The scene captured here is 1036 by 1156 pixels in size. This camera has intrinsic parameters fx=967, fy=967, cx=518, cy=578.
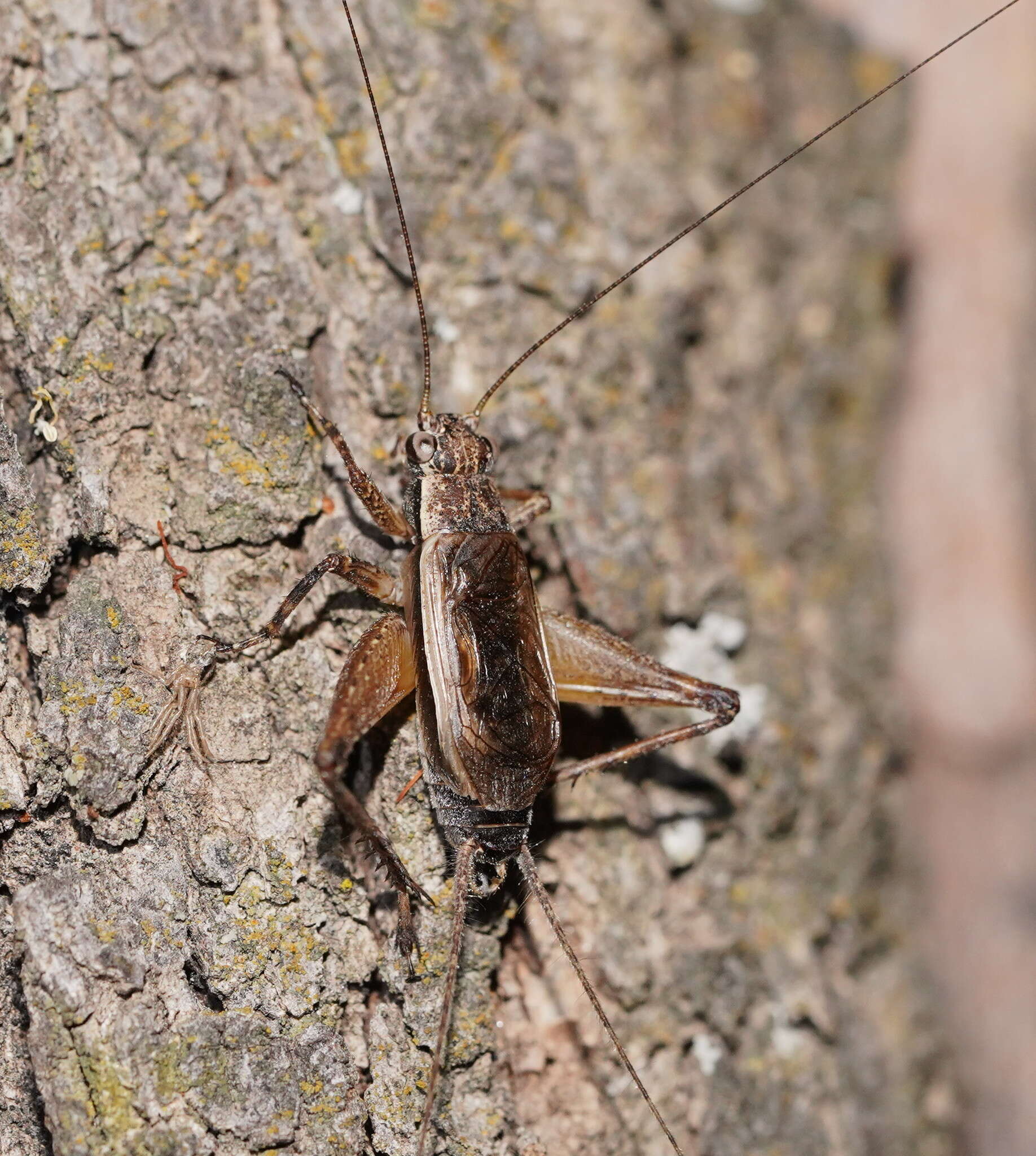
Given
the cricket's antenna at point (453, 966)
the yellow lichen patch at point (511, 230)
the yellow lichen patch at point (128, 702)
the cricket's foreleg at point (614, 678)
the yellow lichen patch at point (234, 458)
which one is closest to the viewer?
the cricket's antenna at point (453, 966)

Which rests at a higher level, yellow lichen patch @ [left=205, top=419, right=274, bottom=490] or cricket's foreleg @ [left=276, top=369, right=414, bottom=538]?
cricket's foreleg @ [left=276, top=369, right=414, bottom=538]

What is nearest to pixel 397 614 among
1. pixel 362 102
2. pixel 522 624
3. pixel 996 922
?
pixel 522 624

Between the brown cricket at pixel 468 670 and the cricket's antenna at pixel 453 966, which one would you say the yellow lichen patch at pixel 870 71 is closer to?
the brown cricket at pixel 468 670

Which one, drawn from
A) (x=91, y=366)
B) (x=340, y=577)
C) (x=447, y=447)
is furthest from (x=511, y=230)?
(x=91, y=366)

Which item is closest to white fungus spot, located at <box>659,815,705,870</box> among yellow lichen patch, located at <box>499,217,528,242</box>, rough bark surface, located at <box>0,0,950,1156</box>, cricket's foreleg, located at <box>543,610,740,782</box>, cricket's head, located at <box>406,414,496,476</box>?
rough bark surface, located at <box>0,0,950,1156</box>

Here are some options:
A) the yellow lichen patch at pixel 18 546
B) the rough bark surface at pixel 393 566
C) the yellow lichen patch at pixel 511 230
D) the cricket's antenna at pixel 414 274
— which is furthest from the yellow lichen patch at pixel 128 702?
the yellow lichen patch at pixel 511 230

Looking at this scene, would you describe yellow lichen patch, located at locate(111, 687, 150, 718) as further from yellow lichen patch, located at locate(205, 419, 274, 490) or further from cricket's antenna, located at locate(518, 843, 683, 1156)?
cricket's antenna, located at locate(518, 843, 683, 1156)
